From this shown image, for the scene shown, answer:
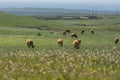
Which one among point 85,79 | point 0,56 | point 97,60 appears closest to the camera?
point 85,79

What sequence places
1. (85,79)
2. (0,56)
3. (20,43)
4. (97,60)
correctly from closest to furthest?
(85,79) < (97,60) < (0,56) < (20,43)

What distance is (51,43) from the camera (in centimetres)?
4291

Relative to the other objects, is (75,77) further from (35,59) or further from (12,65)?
(35,59)

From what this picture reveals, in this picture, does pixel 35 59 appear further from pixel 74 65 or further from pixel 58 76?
pixel 58 76

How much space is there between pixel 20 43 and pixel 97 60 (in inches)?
809

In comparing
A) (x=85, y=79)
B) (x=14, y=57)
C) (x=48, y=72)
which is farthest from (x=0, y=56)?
(x=85, y=79)

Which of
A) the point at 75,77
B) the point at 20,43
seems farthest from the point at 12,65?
the point at 20,43

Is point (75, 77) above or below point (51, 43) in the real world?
above

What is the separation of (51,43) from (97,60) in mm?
20529

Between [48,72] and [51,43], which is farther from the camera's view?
[51,43]

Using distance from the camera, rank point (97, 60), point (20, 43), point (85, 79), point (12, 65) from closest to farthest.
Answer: point (85, 79) < point (12, 65) < point (97, 60) < point (20, 43)

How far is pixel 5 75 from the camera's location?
1717 cm

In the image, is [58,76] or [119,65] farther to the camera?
[119,65]

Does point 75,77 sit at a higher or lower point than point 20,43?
higher
